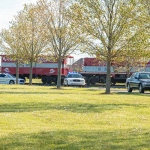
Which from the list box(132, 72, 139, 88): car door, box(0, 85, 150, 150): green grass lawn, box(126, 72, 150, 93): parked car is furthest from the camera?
box(132, 72, 139, 88): car door

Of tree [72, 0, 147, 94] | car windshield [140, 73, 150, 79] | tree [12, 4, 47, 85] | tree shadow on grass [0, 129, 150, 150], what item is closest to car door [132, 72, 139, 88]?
car windshield [140, 73, 150, 79]

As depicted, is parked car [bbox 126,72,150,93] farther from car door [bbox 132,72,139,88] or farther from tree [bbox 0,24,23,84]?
tree [bbox 0,24,23,84]

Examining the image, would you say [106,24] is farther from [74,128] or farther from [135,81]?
[74,128]

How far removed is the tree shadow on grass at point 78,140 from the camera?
24.0 feet

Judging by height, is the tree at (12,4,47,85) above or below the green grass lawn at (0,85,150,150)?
above

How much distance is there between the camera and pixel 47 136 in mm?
8406

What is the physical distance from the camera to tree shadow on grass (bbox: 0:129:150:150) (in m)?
7.33

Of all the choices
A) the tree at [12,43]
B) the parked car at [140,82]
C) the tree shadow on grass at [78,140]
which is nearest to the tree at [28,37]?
the tree at [12,43]

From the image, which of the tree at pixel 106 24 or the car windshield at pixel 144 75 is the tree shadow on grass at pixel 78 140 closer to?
the tree at pixel 106 24

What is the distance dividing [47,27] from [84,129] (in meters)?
25.3

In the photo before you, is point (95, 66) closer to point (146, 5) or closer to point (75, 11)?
point (75, 11)

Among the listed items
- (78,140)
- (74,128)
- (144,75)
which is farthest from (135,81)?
(78,140)

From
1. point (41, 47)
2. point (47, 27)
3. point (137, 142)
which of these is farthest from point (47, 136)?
point (41, 47)

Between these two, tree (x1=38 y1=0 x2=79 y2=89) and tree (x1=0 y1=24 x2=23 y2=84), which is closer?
tree (x1=38 y1=0 x2=79 y2=89)
